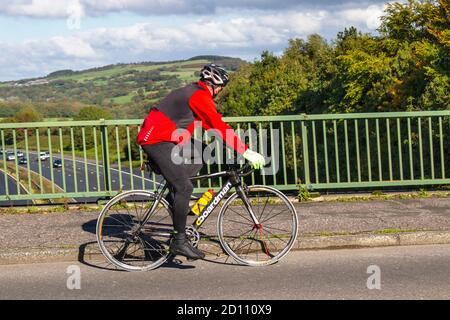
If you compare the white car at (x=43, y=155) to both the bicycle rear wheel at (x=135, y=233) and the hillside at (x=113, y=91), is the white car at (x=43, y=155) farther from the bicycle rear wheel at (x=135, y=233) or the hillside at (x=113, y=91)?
the hillside at (x=113, y=91)

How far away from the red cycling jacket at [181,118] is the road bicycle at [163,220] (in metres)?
0.48

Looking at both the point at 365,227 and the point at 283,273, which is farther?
the point at 365,227

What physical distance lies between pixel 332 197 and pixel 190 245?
15.5 feet

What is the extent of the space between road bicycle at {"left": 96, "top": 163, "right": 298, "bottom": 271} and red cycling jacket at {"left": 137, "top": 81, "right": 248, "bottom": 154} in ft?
1.57

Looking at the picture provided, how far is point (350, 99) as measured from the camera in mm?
40000

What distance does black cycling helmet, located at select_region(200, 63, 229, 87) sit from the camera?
22.9 feet

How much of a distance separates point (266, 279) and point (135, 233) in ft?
4.69

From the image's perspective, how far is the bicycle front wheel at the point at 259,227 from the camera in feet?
23.7

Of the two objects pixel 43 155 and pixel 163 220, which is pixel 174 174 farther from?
pixel 43 155

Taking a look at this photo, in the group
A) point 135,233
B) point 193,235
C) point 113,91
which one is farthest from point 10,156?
point 113,91

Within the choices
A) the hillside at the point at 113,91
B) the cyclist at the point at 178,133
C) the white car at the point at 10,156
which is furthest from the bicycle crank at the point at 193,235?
the hillside at the point at 113,91

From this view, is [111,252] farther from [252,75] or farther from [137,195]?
[252,75]
